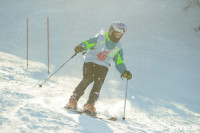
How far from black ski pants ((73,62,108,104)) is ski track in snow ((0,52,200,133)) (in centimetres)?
42

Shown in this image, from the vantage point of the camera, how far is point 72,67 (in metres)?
7.01

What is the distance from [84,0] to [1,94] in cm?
1784

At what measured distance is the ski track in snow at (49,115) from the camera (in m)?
2.25

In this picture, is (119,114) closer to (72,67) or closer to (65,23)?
(72,67)

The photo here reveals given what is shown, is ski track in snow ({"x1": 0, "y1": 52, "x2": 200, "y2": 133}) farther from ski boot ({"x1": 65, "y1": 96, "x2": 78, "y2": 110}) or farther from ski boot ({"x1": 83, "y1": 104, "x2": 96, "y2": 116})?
ski boot ({"x1": 83, "y1": 104, "x2": 96, "y2": 116})

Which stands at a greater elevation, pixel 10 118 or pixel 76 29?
pixel 76 29

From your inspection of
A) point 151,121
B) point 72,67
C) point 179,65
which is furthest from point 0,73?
point 179,65

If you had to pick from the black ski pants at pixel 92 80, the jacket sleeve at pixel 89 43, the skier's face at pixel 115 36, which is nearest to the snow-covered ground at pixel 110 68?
the black ski pants at pixel 92 80

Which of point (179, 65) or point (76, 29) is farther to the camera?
point (76, 29)

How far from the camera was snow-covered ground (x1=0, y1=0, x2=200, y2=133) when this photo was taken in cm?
272

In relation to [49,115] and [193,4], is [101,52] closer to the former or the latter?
[49,115]

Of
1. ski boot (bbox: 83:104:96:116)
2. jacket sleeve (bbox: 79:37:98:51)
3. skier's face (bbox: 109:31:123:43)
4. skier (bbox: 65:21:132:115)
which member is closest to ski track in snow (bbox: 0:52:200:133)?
ski boot (bbox: 83:104:96:116)

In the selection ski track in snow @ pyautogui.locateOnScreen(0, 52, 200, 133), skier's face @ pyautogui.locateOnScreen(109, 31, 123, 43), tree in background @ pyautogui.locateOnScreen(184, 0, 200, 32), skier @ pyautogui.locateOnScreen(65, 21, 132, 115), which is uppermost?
tree in background @ pyautogui.locateOnScreen(184, 0, 200, 32)

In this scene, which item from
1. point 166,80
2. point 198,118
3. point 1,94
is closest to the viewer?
point 1,94
